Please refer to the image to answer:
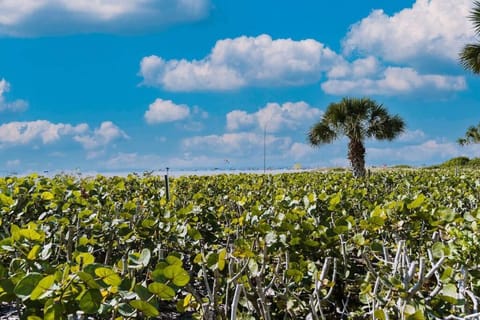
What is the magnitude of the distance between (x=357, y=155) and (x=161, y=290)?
21.1 meters

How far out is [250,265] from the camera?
8.45 feet

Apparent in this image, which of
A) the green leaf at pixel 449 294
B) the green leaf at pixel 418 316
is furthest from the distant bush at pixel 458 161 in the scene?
the green leaf at pixel 418 316

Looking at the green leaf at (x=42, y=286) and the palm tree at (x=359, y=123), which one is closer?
the green leaf at (x=42, y=286)

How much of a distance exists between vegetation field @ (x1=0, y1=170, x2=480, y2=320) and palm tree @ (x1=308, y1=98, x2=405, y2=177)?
17.6m

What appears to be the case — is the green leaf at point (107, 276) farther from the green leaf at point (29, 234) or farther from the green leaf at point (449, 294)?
the green leaf at point (449, 294)

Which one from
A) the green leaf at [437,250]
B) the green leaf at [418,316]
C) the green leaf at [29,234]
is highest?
the green leaf at [29,234]

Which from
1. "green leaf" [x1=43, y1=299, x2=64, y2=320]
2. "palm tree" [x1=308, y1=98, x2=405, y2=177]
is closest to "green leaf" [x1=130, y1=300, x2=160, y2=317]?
"green leaf" [x1=43, y1=299, x2=64, y2=320]

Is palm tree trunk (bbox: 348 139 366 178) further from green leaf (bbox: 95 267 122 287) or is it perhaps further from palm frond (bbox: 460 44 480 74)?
green leaf (bbox: 95 267 122 287)

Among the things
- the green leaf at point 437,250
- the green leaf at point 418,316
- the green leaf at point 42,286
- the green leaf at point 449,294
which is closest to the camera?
the green leaf at point 42,286

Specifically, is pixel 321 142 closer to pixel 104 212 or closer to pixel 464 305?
pixel 104 212

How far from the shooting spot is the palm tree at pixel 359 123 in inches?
874

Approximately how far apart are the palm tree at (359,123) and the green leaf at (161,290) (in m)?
20.7

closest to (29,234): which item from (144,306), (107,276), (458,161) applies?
(107,276)

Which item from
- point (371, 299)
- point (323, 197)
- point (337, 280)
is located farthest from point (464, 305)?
point (323, 197)
